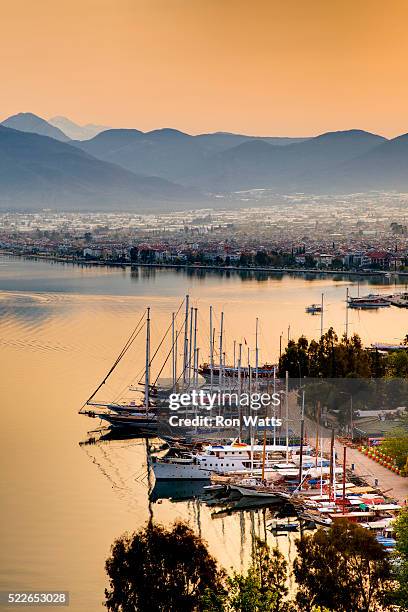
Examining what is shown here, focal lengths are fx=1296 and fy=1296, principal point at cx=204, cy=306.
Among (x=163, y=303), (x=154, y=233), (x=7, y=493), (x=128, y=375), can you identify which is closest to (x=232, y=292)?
(x=163, y=303)

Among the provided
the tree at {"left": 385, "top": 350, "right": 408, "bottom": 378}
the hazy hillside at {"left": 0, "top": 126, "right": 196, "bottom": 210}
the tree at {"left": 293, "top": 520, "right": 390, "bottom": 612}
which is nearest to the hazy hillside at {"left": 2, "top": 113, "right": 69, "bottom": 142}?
the hazy hillside at {"left": 0, "top": 126, "right": 196, "bottom": 210}

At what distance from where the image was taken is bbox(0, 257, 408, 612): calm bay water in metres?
8.29

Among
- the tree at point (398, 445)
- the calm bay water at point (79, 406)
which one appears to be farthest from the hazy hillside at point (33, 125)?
the tree at point (398, 445)

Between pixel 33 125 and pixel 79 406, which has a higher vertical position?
pixel 33 125

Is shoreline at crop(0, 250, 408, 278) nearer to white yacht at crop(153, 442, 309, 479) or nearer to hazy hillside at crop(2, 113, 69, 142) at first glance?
white yacht at crop(153, 442, 309, 479)

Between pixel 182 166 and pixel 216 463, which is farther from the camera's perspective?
pixel 182 166

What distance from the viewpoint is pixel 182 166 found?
14262 centimetres

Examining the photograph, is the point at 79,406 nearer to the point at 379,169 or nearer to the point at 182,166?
the point at 379,169

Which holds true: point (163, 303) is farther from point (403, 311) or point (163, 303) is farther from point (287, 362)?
point (287, 362)

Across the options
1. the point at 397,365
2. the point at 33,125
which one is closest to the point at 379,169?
the point at 33,125

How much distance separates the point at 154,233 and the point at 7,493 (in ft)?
166

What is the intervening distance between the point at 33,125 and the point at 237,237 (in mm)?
110894

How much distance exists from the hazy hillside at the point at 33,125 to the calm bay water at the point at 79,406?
5306 inches

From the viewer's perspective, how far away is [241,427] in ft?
35.0
